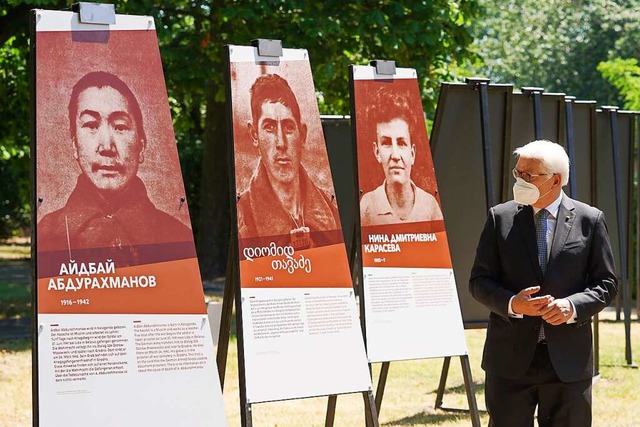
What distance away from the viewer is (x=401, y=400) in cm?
982

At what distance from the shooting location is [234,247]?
627 centimetres

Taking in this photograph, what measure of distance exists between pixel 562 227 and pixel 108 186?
2107mm

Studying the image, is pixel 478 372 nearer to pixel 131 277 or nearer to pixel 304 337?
pixel 304 337

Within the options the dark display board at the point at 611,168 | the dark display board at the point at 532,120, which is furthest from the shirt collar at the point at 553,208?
the dark display board at the point at 611,168

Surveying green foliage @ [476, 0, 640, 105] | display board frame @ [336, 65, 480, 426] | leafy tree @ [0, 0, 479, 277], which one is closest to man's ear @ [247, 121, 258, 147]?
display board frame @ [336, 65, 480, 426]

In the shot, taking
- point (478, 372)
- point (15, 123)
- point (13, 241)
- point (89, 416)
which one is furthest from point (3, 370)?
point (13, 241)

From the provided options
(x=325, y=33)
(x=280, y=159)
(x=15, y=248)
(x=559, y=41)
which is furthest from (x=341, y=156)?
(x=559, y=41)

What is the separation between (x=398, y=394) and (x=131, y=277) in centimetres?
514

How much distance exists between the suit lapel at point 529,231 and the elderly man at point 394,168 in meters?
2.17

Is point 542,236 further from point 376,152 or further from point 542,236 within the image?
point 376,152

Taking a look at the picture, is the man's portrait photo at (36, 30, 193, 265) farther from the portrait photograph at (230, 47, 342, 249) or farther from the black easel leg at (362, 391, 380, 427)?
the black easel leg at (362, 391, 380, 427)

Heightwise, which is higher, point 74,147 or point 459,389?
point 74,147

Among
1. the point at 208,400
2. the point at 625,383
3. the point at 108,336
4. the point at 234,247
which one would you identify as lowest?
the point at 625,383

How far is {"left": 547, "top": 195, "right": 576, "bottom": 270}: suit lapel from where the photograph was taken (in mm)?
5320
